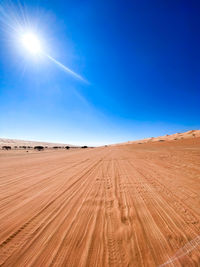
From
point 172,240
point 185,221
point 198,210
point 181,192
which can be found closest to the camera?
point 172,240

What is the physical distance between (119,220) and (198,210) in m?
1.81

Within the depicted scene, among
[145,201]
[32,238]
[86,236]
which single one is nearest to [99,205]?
[86,236]

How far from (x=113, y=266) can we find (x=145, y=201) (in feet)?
5.84

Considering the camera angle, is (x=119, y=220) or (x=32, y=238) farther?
(x=119, y=220)

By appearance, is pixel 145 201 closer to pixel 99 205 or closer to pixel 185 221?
pixel 185 221

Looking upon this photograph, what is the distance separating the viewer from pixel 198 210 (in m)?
2.49

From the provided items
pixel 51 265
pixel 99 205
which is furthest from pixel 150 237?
pixel 51 265

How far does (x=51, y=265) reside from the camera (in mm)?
1435

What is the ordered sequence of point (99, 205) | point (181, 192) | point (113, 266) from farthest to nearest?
point (181, 192)
point (99, 205)
point (113, 266)

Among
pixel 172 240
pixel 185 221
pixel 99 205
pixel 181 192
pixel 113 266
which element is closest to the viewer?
pixel 113 266

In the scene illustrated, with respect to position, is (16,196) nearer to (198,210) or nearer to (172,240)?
(172,240)

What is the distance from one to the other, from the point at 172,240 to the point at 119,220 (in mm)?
877

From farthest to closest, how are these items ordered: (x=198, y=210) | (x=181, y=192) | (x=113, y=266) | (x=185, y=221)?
(x=181, y=192) < (x=198, y=210) < (x=185, y=221) < (x=113, y=266)

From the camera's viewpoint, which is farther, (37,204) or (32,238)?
(37,204)
